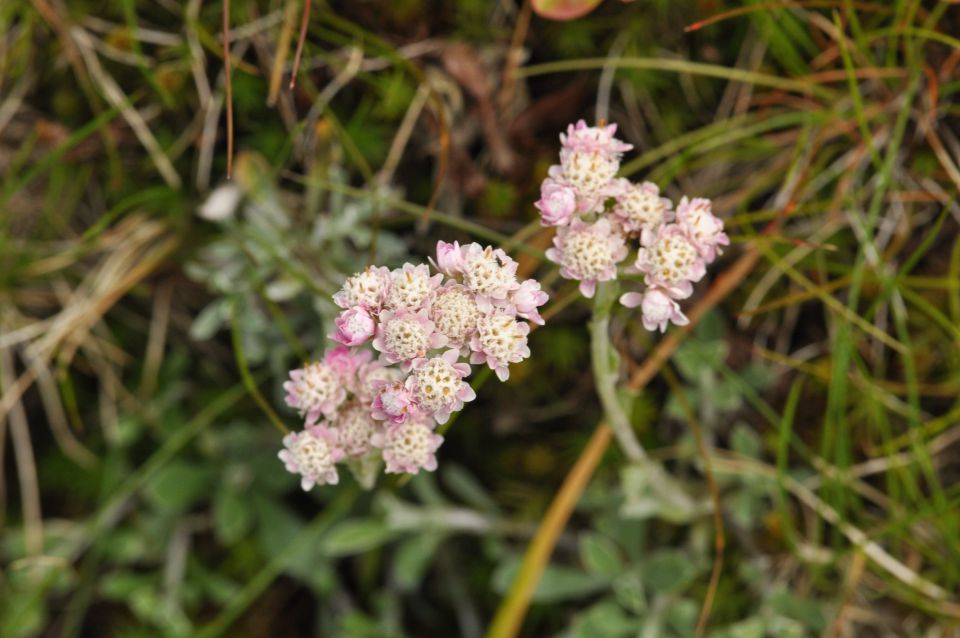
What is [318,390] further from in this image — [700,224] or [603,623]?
[603,623]

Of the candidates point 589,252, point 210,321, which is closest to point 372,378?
point 589,252

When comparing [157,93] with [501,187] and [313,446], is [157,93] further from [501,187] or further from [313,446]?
[313,446]

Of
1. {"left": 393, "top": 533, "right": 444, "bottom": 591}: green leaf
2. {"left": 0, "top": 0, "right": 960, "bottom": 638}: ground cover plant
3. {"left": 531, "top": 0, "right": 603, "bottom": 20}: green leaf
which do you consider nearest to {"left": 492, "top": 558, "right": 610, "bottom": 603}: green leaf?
{"left": 0, "top": 0, "right": 960, "bottom": 638}: ground cover plant

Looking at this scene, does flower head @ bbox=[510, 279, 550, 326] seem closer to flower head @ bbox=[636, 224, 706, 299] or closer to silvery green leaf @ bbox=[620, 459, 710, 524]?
flower head @ bbox=[636, 224, 706, 299]

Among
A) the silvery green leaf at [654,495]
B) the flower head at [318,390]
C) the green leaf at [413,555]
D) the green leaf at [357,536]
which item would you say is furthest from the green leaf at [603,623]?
the flower head at [318,390]

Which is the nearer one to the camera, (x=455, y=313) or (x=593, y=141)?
(x=455, y=313)
